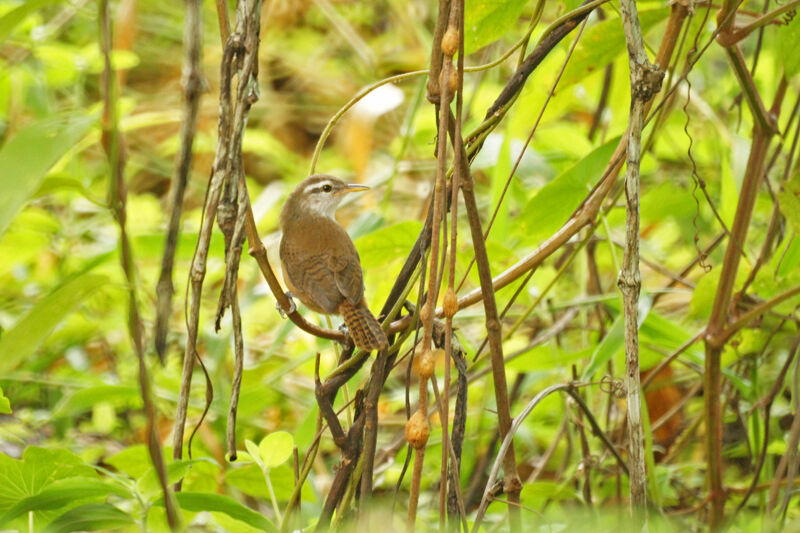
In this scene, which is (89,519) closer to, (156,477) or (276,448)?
(156,477)

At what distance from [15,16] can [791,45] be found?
1.83 meters

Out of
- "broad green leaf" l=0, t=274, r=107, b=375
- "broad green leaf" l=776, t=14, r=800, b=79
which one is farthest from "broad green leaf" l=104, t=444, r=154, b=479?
"broad green leaf" l=776, t=14, r=800, b=79

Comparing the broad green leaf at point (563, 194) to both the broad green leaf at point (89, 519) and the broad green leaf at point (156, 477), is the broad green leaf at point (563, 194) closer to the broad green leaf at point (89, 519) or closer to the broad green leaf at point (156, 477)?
the broad green leaf at point (156, 477)

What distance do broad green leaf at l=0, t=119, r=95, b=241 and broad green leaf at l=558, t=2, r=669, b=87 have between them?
4.99 feet

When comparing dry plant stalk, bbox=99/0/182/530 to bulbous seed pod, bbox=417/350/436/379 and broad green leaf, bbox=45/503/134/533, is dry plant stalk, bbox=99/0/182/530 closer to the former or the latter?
broad green leaf, bbox=45/503/134/533

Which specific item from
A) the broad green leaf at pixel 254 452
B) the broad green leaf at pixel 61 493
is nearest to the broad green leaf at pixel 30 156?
the broad green leaf at pixel 61 493

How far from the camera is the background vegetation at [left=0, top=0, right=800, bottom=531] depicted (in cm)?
159

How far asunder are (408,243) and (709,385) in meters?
0.97

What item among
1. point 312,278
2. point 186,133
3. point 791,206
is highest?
point 312,278

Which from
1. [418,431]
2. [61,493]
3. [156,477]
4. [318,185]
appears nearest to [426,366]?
[418,431]

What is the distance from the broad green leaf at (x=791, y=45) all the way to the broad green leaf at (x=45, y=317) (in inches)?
Answer: 70.2

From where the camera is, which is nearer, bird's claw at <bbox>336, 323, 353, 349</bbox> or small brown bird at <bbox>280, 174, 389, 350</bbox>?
bird's claw at <bbox>336, 323, 353, 349</bbox>

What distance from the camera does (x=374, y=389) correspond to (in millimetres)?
1678

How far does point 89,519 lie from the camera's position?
4.89 ft
